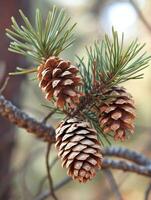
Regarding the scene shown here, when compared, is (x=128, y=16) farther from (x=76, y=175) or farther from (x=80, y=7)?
(x=76, y=175)

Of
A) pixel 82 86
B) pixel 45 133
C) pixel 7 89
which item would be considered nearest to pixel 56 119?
pixel 7 89

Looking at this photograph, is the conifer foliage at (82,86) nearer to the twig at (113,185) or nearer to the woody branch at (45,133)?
the woody branch at (45,133)

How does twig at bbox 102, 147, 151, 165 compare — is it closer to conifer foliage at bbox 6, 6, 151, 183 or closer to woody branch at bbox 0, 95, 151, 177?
woody branch at bbox 0, 95, 151, 177

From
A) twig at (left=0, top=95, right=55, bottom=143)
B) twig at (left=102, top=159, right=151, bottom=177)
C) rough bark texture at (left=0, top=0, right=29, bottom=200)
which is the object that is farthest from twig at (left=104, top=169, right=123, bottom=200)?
rough bark texture at (left=0, top=0, right=29, bottom=200)

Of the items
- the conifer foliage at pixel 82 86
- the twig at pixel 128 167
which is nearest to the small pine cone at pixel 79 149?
the conifer foliage at pixel 82 86

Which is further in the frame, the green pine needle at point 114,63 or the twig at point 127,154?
the twig at point 127,154

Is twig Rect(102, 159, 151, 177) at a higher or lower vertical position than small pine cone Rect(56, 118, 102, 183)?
lower
